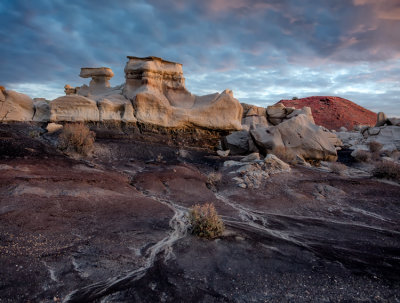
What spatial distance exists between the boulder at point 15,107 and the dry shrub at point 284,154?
1391 centimetres

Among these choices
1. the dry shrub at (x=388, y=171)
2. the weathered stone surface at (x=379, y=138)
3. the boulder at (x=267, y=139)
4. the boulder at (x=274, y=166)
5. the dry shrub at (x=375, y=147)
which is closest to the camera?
the dry shrub at (x=388, y=171)

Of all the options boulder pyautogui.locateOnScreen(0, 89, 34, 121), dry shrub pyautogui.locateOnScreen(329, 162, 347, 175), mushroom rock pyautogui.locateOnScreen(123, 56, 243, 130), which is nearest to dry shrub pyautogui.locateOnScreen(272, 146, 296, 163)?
dry shrub pyautogui.locateOnScreen(329, 162, 347, 175)

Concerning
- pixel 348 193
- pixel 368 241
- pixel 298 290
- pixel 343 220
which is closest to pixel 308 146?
pixel 348 193

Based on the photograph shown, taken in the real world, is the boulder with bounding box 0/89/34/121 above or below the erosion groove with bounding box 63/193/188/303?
above

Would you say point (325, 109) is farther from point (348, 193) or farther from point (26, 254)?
point (26, 254)

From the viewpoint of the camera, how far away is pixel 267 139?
14.4 metres

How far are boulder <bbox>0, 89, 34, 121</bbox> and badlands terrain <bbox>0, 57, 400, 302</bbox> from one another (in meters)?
0.07

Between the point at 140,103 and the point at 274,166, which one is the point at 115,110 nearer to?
the point at 140,103

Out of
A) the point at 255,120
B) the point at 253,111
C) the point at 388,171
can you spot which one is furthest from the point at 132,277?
the point at 253,111

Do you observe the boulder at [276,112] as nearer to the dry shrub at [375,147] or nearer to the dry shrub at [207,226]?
the dry shrub at [375,147]

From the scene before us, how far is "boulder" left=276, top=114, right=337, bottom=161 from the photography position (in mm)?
14242

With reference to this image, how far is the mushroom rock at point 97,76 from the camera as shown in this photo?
16953 millimetres

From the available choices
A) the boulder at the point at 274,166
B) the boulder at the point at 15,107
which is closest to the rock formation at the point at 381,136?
the boulder at the point at 274,166

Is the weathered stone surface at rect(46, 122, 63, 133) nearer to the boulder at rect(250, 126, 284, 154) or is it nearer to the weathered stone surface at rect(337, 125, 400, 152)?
the boulder at rect(250, 126, 284, 154)
